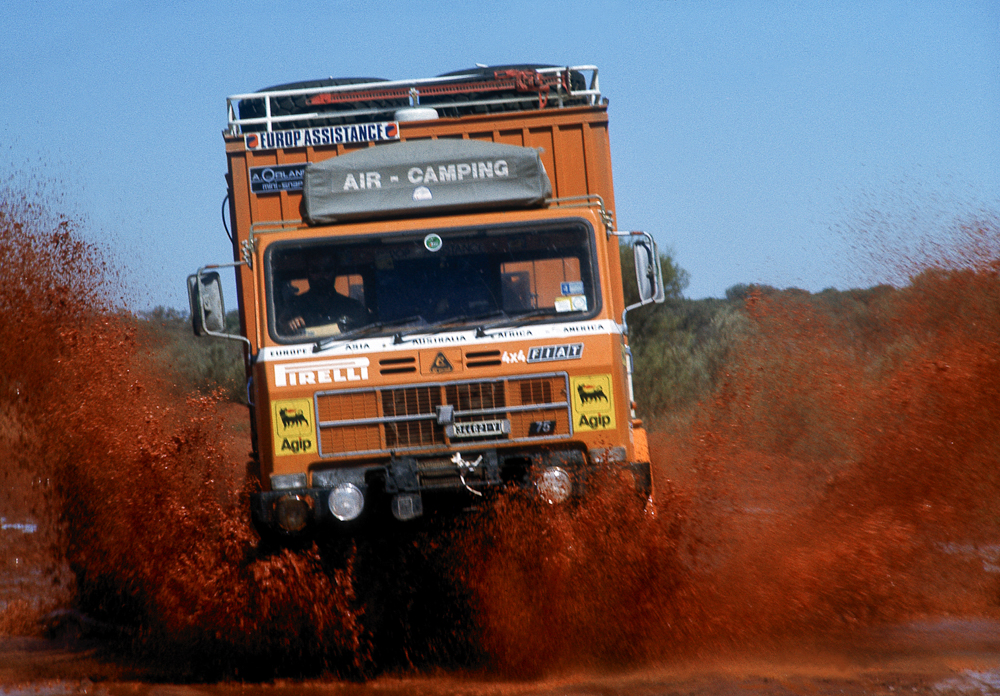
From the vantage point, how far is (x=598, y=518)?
5.84 meters

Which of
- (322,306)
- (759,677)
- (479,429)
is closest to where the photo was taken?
(759,677)

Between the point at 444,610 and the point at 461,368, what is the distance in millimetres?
1576

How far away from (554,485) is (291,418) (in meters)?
1.76

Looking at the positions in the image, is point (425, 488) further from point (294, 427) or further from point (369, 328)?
point (369, 328)

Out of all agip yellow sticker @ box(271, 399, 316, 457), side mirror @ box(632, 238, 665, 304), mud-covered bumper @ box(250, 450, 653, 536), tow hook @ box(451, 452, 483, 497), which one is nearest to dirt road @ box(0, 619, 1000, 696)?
mud-covered bumper @ box(250, 450, 653, 536)

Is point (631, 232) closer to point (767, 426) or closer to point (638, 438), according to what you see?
point (638, 438)

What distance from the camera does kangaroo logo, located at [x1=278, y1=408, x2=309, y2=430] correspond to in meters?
6.17

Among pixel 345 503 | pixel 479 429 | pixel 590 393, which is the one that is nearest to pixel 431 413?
pixel 479 429

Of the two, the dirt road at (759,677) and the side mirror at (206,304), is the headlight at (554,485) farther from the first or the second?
the side mirror at (206,304)

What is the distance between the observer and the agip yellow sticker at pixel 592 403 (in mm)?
6180

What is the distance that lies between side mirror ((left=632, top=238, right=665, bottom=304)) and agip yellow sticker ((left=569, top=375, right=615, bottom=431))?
833mm

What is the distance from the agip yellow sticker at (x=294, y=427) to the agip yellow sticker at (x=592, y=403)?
5.62 feet

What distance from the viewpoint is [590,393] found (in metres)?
6.18

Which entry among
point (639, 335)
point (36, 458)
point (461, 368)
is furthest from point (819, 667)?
point (639, 335)
